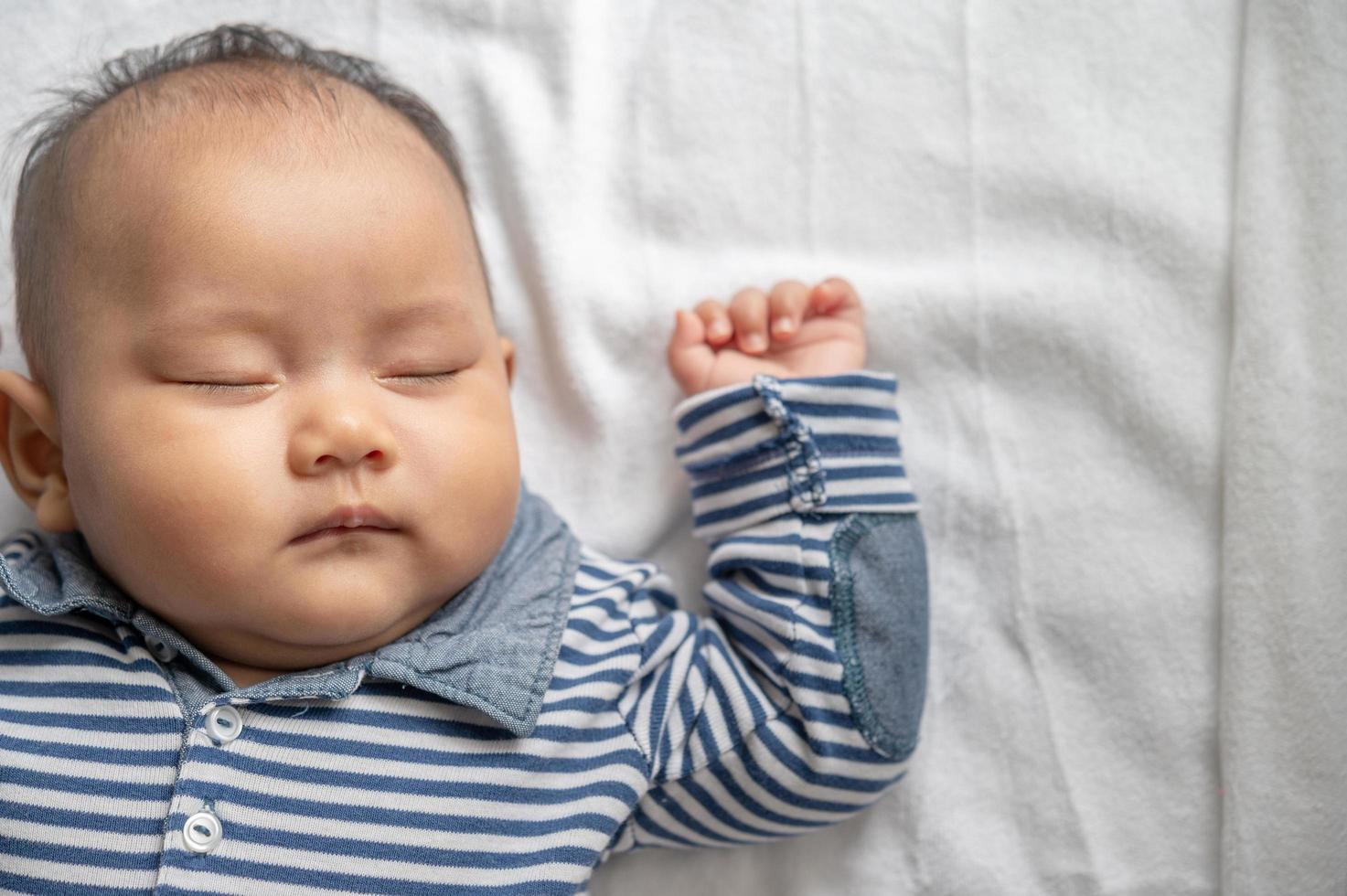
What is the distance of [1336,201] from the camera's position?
4.21 feet

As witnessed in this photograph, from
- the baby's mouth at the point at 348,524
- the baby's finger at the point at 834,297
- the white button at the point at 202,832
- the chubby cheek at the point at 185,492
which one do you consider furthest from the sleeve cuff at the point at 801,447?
the white button at the point at 202,832

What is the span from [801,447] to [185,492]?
0.62 metres

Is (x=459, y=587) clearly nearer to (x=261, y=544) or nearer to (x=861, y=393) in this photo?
(x=261, y=544)

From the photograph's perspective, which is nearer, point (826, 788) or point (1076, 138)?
point (826, 788)

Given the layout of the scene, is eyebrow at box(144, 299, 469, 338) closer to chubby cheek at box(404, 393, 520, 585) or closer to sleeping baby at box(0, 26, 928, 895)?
sleeping baby at box(0, 26, 928, 895)

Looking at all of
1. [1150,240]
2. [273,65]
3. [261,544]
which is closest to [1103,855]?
[1150,240]

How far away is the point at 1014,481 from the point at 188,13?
113 centimetres

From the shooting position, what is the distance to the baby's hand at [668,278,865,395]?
138cm

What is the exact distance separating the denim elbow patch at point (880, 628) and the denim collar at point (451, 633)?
0.96 feet

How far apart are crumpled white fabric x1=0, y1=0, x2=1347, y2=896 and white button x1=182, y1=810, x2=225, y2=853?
463 mm

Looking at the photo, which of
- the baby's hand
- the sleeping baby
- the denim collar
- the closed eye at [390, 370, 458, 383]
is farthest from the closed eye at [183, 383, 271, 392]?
the baby's hand

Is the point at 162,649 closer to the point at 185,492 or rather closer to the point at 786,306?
the point at 185,492

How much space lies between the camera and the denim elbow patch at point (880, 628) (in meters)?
1.25

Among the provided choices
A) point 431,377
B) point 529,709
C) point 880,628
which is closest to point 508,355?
point 431,377
